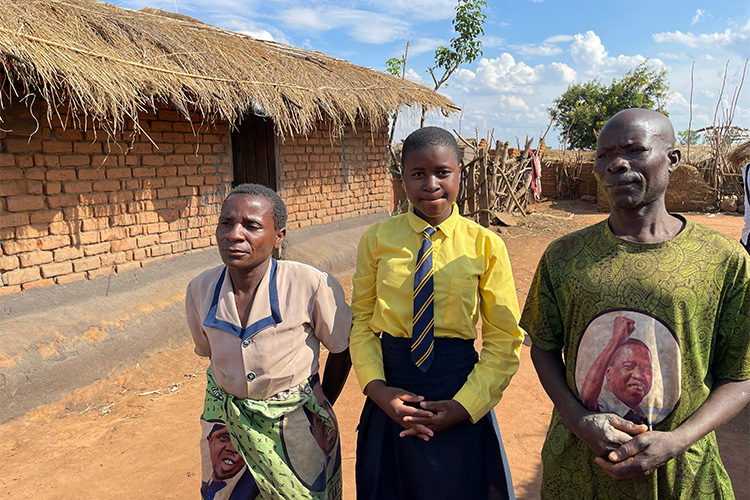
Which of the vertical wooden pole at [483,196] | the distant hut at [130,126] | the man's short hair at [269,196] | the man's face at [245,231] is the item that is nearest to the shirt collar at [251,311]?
the man's face at [245,231]

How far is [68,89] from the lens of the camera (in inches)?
142

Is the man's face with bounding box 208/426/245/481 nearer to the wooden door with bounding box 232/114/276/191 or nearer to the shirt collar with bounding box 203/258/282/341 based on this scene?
the shirt collar with bounding box 203/258/282/341

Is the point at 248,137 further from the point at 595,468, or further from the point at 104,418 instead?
the point at 595,468

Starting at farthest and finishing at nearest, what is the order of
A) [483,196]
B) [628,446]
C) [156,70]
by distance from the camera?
[483,196]
[156,70]
[628,446]

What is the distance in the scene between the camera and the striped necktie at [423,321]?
157cm

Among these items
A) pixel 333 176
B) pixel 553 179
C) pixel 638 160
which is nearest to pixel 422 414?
pixel 638 160

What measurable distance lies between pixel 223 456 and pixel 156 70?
3718 millimetres

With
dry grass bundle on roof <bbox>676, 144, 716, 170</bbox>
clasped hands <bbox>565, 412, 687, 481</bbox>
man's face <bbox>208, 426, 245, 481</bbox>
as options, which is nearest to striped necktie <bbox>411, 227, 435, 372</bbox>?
clasped hands <bbox>565, 412, 687, 481</bbox>

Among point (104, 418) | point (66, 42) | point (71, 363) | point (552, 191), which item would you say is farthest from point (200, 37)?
point (552, 191)

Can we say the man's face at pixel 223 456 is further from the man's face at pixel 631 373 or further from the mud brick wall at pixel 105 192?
the mud brick wall at pixel 105 192

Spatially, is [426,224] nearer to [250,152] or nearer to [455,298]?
[455,298]

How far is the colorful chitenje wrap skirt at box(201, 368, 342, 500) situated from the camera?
1.60 m

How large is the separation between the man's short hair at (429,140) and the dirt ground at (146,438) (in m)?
2.04

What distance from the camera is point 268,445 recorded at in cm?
160
